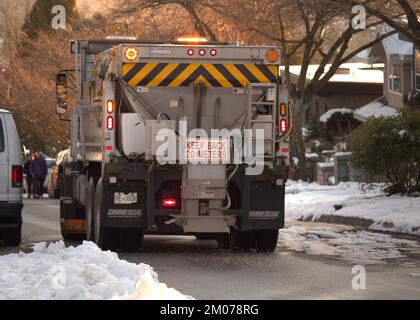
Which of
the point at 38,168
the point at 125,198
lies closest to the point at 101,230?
the point at 125,198

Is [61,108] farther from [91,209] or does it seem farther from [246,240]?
[246,240]

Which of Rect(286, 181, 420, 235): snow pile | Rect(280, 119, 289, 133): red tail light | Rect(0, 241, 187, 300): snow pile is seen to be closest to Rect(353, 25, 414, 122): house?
Rect(286, 181, 420, 235): snow pile

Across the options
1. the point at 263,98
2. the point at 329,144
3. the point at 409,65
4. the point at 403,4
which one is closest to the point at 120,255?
the point at 263,98

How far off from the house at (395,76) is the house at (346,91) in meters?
6.04

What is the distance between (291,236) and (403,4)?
7.12m

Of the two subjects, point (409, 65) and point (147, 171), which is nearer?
point (147, 171)

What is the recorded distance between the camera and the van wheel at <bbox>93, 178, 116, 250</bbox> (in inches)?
616

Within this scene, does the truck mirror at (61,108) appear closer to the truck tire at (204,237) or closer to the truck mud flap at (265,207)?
the truck tire at (204,237)

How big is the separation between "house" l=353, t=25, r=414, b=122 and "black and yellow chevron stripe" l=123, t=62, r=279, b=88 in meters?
29.0

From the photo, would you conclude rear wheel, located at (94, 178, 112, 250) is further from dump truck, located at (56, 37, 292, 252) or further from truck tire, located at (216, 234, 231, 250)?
truck tire, located at (216, 234, 231, 250)

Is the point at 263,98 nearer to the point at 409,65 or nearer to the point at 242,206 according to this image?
the point at 242,206

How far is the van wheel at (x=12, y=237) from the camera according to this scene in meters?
17.3

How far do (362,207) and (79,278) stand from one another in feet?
46.8
